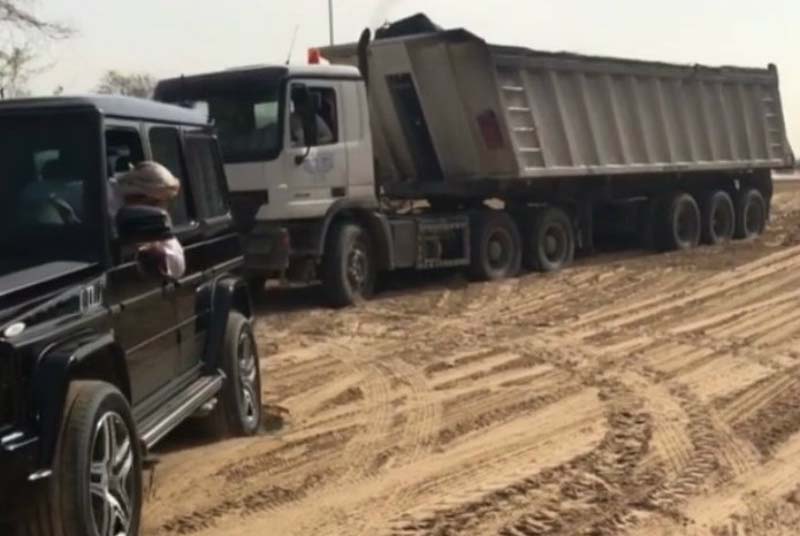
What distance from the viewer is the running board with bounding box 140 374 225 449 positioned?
19.1 ft

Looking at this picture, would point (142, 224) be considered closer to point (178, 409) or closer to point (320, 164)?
point (178, 409)

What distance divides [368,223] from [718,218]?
9.56 m

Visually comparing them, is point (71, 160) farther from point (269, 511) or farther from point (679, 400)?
point (679, 400)

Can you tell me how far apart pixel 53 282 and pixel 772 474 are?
12.3 ft

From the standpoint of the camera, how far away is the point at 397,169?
17.0 metres

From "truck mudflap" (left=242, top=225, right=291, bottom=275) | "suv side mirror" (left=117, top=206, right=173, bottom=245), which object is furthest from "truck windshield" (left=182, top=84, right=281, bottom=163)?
"suv side mirror" (left=117, top=206, right=173, bottom=245)

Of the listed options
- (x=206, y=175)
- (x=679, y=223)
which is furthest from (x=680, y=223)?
(x=206, y=175)

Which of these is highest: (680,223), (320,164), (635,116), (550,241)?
(635,116)

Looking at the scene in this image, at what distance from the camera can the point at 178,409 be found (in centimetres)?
627

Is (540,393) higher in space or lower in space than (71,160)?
lower

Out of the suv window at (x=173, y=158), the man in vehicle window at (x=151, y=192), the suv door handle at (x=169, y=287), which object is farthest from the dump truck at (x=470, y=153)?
the man in vehicle window at (x=151, y=192)

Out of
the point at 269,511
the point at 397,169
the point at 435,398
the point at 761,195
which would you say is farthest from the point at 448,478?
the point at 761,195

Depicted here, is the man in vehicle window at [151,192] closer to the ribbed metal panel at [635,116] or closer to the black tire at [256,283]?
the black tire at [256,283]

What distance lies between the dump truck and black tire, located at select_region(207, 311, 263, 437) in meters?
5.42
